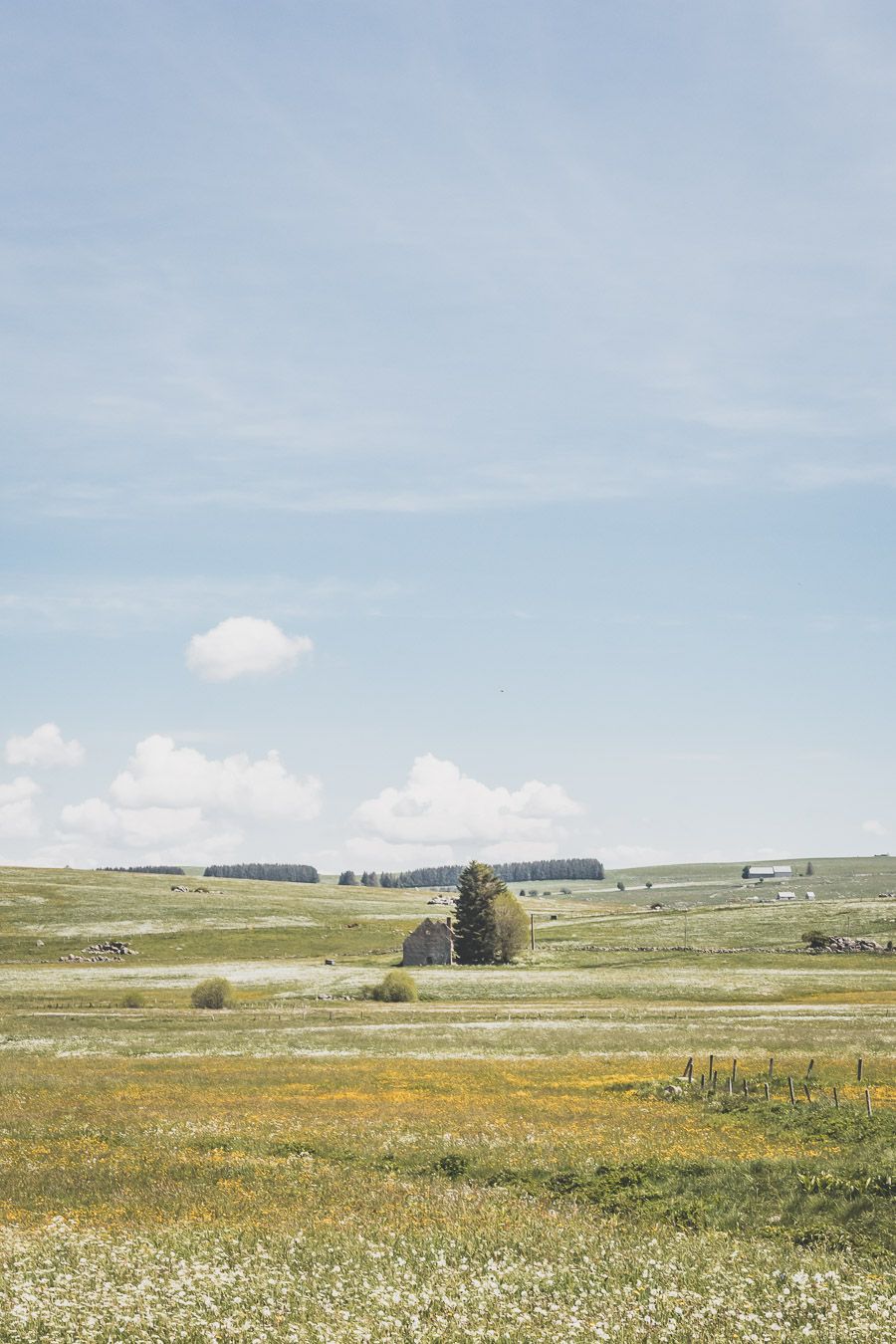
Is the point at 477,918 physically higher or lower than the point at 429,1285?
lower

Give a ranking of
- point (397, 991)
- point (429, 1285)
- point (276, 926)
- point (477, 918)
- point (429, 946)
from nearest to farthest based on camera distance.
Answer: point (429, 1285) < point (397, 991) < point (429, 946) < point (477, 918) < point (276, 926)

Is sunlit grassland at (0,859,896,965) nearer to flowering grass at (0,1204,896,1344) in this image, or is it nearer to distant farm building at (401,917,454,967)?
distant farm building at (401,917,454,967)

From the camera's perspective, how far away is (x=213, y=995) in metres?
78.4

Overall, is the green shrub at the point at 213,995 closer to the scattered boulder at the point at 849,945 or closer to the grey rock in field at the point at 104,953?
the grey rock in field at the point at 104,953

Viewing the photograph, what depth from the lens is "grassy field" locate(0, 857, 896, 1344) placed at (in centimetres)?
1297

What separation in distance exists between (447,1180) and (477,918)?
10582cm

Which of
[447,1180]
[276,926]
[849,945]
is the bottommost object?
[276,926]

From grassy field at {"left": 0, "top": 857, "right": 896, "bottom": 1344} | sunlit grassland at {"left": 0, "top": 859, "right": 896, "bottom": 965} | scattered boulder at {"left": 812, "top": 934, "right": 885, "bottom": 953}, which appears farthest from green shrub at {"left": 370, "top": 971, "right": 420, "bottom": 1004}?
scattered boulder at {"left": 812, "top": 934, "right": 885, "bottom": 953}

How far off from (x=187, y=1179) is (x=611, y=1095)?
16.1m

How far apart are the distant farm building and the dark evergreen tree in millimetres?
2631

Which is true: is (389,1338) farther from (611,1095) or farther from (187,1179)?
(611,1095)

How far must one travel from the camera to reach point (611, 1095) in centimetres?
3350

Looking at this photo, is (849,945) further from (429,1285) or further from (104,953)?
(429,1285)

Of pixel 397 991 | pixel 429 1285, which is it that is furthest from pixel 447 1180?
pixel 397 991
